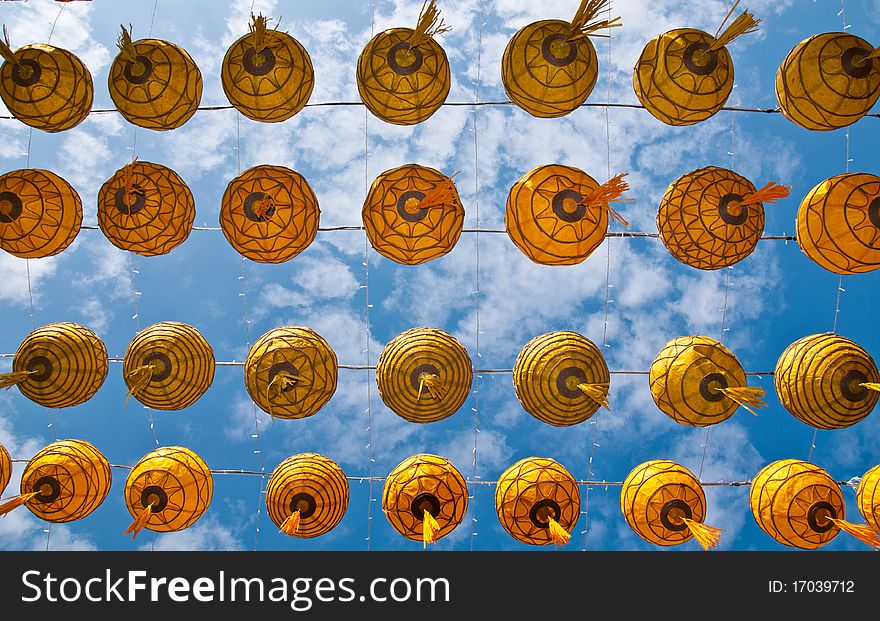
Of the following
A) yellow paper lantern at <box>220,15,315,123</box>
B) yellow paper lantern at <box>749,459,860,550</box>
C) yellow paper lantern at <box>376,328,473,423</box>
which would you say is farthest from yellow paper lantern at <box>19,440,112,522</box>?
yellow paper lantern at <box>749,459,860,550</box>

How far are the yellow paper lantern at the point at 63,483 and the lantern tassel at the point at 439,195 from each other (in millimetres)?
5226

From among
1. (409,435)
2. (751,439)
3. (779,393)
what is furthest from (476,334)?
(751,439)

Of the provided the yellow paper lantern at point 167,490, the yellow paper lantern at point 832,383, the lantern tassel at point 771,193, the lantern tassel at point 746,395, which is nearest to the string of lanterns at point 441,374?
the yellow paper lantern at point 832,383

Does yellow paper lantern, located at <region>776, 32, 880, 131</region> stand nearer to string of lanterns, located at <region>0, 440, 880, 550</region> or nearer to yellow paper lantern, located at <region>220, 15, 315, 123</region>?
string of lanterns, located at <region>0, 440, 880, 550</region>

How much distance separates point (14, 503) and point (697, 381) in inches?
309

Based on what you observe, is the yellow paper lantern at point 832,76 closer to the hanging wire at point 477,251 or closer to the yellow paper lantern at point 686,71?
the yellow paper lantern at point 686,71

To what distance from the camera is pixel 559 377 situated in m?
7.31

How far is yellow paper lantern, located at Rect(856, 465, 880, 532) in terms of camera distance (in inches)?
279

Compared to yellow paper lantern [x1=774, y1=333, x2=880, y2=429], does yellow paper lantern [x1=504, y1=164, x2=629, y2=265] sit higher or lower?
higher

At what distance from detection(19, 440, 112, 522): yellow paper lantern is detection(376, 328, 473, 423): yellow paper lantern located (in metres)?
3.78

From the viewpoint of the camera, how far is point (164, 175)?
732 cm

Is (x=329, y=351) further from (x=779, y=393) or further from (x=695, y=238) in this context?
(x=779, y=393)

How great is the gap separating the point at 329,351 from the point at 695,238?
14.5 feet

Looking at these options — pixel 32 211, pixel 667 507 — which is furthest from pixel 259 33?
pixel 667 507
